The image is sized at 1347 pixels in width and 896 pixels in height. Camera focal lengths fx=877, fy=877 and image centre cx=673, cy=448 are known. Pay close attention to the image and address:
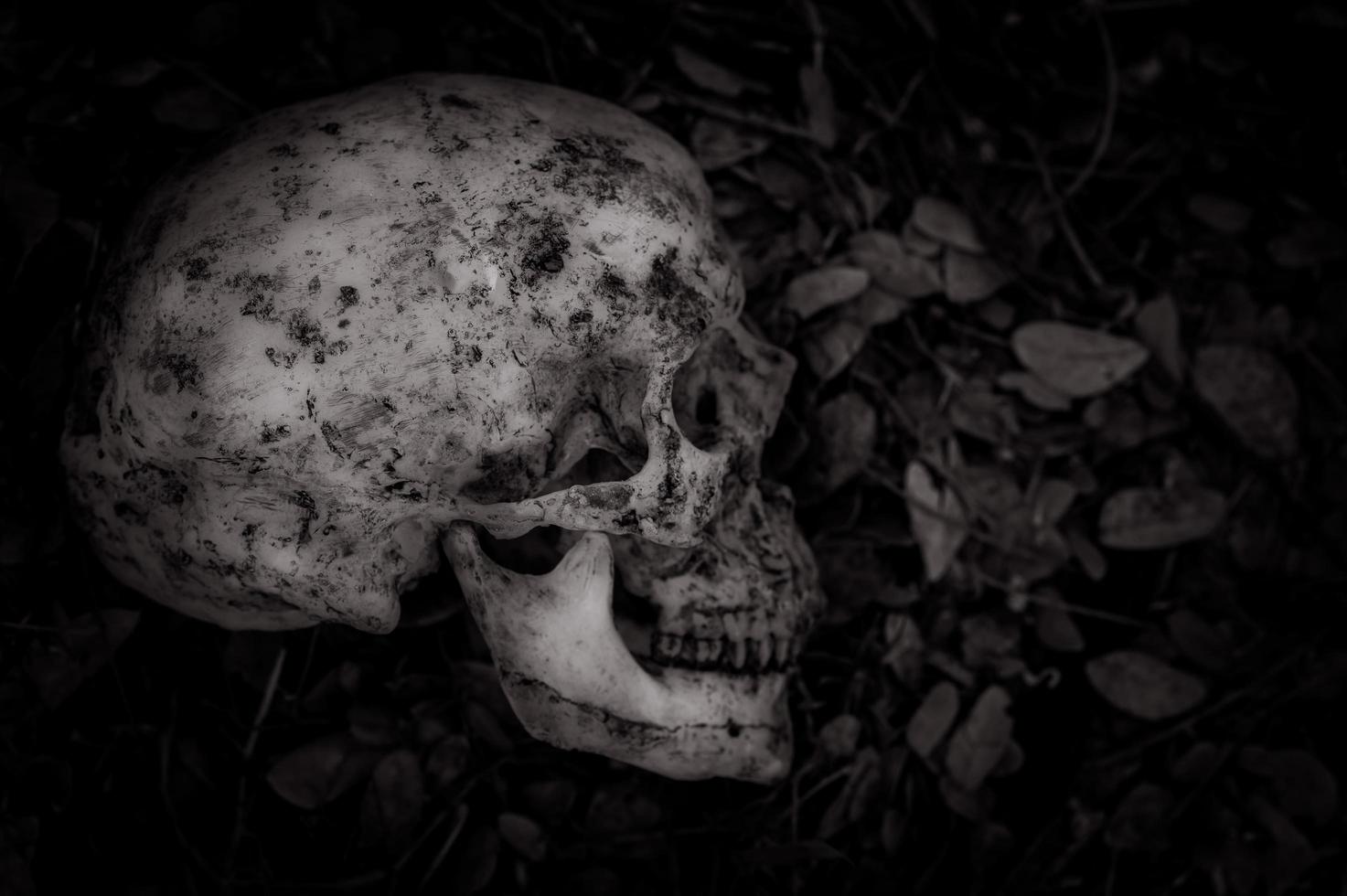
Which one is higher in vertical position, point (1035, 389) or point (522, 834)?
point (1035, 389)

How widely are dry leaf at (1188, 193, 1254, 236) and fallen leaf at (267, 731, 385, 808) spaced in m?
1.39

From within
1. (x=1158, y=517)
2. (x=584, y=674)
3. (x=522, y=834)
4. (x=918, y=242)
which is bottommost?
(x=522, y=834)

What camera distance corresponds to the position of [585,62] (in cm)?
118

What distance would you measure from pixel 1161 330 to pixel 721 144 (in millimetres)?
697

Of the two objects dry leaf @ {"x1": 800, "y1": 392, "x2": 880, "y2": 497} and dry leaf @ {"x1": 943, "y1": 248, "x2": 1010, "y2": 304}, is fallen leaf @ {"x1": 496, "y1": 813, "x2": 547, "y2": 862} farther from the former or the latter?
dry leaf @ {"x1": 943, "y1": 248, "x2": 1010, "y2": 304}

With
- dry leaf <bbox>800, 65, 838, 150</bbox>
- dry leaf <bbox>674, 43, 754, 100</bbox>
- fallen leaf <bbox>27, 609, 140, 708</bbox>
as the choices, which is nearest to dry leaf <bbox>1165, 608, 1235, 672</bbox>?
dry leaf <bbox>800, 65, 838, 150</bbox>

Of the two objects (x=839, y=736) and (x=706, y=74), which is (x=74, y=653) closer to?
(x=839, y=736)

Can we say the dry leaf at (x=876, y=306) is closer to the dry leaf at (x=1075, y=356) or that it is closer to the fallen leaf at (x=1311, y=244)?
the dry leaf at (x=1075, y=356)

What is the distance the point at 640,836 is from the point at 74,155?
3.69 ft

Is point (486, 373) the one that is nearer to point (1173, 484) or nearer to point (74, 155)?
point (74, 155)

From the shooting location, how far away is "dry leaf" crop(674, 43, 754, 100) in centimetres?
120

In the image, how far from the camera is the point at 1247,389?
4.24 ft

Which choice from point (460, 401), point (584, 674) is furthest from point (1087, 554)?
point (460, 401)

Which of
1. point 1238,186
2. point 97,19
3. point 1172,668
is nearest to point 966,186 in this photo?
point 1238,186
